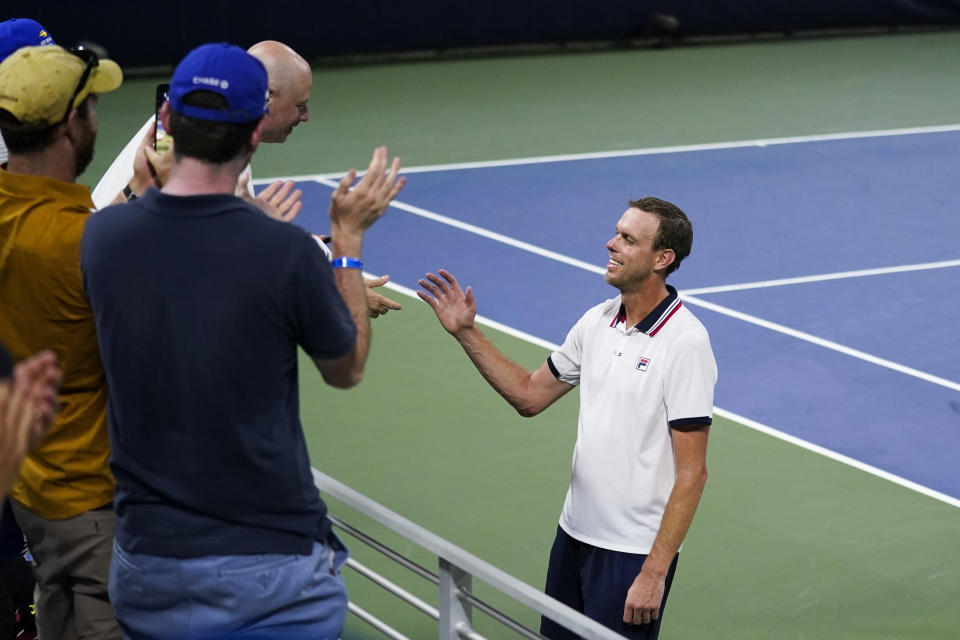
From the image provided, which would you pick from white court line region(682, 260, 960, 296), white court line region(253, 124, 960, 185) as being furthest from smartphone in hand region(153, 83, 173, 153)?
white court line region(253, 124, 960, 185)

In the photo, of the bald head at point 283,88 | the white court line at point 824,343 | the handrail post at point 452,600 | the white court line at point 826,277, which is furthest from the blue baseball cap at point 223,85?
the white court line at point 826,277

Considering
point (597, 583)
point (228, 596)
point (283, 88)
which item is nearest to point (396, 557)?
point (597, 583)

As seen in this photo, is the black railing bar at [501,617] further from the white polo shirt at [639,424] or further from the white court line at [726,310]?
the white court line at [726,310]

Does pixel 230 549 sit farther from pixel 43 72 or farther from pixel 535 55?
pixel 535 55

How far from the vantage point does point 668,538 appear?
174 inches

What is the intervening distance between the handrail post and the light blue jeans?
838mm

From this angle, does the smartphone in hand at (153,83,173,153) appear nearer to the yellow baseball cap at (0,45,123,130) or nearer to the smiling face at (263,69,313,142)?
the yellow baseball cap at (0,45,123,130)

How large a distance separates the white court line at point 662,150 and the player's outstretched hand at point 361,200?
1032cm

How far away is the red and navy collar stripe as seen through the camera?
4664 millimetres

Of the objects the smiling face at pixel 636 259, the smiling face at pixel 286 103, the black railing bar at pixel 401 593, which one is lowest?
the black railing bar at pixel 401 593

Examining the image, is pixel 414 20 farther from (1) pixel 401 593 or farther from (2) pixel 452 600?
(2) pixel 452 600

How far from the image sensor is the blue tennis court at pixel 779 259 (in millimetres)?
8414

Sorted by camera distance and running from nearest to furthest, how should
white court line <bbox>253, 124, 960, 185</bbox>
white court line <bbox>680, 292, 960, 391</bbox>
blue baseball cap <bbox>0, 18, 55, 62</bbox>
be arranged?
blue baseball cap <bbox>0, 18, 55, 62</bbox>
white court line <bbox>680, 292, 960, 391</bbox>
white court line <bbox>253, 124, 960, 185</bbox>

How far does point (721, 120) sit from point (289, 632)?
14764mm
